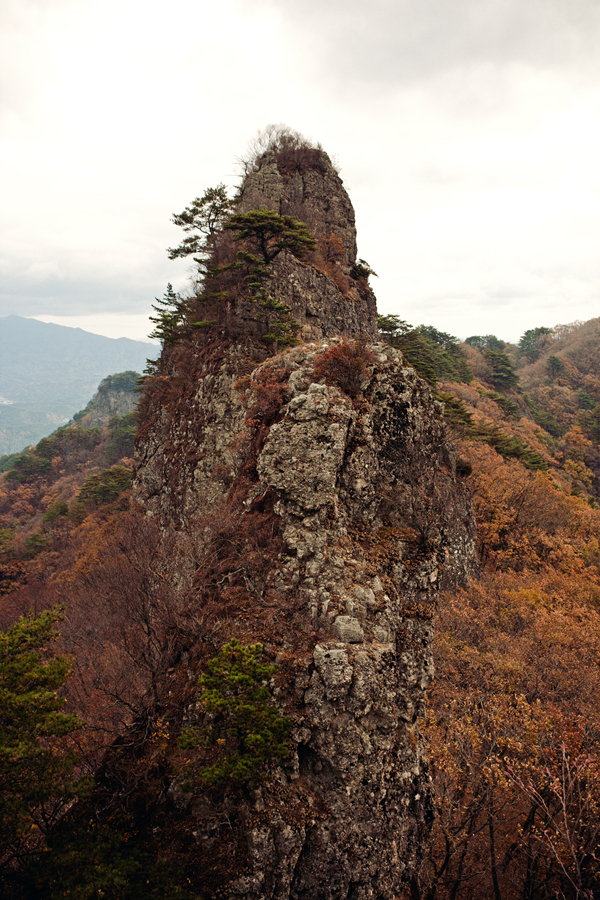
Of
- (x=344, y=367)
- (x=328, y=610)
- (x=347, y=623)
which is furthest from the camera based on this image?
(x=344, y=367)

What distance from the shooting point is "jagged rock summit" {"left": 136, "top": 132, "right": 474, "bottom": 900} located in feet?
30.3

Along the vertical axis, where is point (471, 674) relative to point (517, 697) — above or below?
below

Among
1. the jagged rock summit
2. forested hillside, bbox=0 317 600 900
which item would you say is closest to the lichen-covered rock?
the jagged rock summit

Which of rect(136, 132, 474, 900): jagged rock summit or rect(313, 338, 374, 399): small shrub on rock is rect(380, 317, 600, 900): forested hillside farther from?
rect(313, 338, 374, 399): small shrub on rock

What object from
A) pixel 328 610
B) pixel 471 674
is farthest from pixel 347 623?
pixel 471 674

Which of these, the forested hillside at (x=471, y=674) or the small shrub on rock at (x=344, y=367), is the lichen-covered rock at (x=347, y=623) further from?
the forested hillside at (x=471, y=674)

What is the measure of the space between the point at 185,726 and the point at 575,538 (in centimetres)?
2883

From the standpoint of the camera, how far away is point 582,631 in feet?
55.7

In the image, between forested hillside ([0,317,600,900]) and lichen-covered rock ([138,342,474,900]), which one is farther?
forested hillside ([0,317,600,900])

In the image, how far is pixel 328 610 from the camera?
37.4 feet

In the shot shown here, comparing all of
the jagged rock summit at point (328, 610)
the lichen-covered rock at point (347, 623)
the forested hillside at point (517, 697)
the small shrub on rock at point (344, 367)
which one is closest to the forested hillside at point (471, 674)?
the forested hillside at point (517, 697)

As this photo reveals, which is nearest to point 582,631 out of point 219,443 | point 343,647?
point 343,647

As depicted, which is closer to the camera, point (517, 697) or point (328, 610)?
point (328, 610)

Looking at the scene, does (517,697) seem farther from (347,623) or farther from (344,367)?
(344,367)
